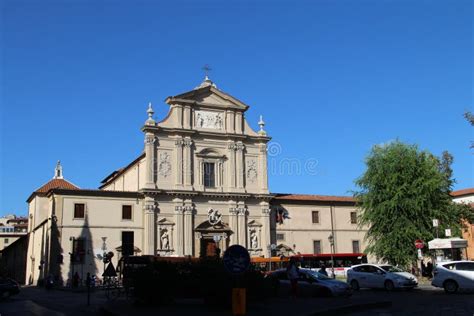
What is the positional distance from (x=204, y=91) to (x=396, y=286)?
30451mm

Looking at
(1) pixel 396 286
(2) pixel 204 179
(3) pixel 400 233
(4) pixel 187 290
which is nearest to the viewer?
(4) pixel 187 290

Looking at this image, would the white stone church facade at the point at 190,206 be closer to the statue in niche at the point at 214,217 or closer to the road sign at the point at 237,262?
the statue in niche at the point at 214,217

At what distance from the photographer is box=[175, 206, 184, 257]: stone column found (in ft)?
164

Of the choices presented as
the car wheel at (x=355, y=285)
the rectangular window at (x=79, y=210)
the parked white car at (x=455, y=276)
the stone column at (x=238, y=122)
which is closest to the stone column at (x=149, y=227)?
the rectangular window at (x=79, y=210)

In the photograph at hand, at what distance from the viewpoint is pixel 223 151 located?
54.2 m

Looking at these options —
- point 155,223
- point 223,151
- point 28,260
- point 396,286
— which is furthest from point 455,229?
point 28,260

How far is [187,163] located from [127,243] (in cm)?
960

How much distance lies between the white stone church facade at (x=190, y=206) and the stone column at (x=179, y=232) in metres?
0.09

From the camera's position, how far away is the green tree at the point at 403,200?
139 ft

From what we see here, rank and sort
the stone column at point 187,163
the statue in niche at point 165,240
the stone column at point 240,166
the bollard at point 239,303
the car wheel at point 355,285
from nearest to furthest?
the bollard at point 239,303 → the car wheel at point 355,285 → the statue in niche at point 165,240 → the stone column at point 187,163 → the stone column at point 240,166

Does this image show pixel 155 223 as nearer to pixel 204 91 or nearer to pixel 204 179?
pixel 204 179

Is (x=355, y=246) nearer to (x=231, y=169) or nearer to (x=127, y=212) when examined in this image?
(x=231, y=169)

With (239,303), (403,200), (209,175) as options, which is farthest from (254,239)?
(239,303)

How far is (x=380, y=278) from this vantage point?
30.7 metres
